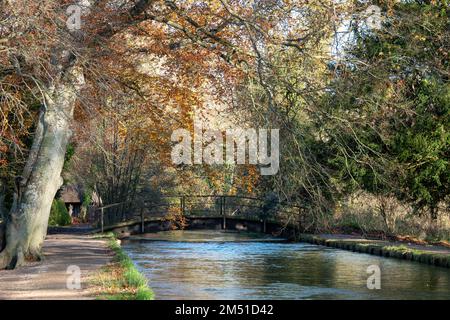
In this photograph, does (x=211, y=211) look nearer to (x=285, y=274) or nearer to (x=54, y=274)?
(x=285, y=274)

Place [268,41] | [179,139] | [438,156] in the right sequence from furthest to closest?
[438,156] → [179,139] → [268,41]

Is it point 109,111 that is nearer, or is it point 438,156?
point 109,111

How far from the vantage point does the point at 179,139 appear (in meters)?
27.7

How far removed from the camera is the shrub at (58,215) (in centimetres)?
5500

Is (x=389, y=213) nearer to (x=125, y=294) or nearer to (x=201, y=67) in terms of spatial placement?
(x=201, y=67)

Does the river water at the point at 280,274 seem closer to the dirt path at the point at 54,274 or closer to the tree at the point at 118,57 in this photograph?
the dirt path at the point at 54,274

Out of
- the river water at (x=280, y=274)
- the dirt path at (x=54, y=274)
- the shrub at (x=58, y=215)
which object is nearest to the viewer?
the dirt path at (x=54, y=274)

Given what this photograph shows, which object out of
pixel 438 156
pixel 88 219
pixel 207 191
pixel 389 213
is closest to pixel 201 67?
pixel 438 156

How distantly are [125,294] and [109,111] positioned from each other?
6.97 metres

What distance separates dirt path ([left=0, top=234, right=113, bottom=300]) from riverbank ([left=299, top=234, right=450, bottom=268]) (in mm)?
9596

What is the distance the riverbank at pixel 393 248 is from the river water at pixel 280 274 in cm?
34

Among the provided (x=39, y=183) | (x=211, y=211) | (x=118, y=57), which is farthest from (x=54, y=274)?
(x=211, y=211)

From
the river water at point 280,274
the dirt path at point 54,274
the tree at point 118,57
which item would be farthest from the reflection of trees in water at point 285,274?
the tree at point 118,57

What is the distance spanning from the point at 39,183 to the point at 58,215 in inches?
1351
